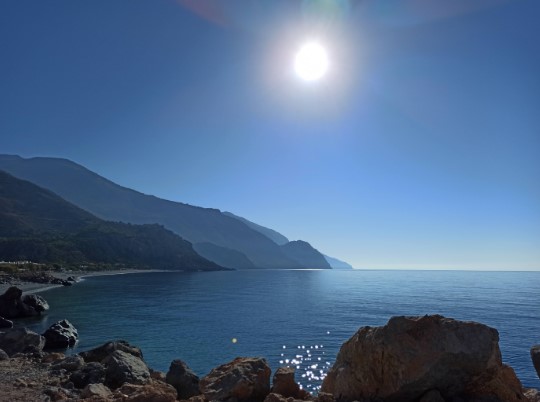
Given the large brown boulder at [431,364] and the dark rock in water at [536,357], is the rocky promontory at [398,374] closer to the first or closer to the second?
the large brown boulder at [431,364]

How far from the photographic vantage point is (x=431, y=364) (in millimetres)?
12688

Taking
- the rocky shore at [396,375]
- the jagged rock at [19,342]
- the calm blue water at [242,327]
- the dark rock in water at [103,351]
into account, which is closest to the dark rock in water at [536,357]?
the rocky shore at [396,375]

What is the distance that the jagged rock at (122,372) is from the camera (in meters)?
21.2

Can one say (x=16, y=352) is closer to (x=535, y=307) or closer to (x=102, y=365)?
(x=102, y=365)

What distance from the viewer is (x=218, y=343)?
45.9 m

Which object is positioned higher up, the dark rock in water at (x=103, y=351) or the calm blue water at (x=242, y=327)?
the dark rock in water at (x=103, y=351)

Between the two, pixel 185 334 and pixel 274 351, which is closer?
pixel 274 351

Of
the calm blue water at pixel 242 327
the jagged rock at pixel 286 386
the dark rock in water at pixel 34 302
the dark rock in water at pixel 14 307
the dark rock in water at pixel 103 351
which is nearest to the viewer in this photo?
the jagged rock at pixel 286 386

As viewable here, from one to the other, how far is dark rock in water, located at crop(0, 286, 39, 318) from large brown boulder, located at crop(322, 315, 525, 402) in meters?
63.4

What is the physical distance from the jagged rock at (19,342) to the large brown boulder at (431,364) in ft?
91.3

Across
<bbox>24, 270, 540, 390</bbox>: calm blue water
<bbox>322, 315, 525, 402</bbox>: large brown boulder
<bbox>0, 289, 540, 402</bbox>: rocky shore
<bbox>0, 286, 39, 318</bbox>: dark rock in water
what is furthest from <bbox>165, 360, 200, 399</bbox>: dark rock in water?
<bbox>0, 286, 39, 318</bbox>: dark rock in water

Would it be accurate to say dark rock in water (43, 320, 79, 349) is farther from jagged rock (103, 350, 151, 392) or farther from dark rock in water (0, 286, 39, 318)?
dark rock in water (0, 286, 39, 318)

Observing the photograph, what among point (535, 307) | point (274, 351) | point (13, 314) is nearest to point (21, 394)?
point (274, 351)

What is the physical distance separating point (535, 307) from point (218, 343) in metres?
81.4
